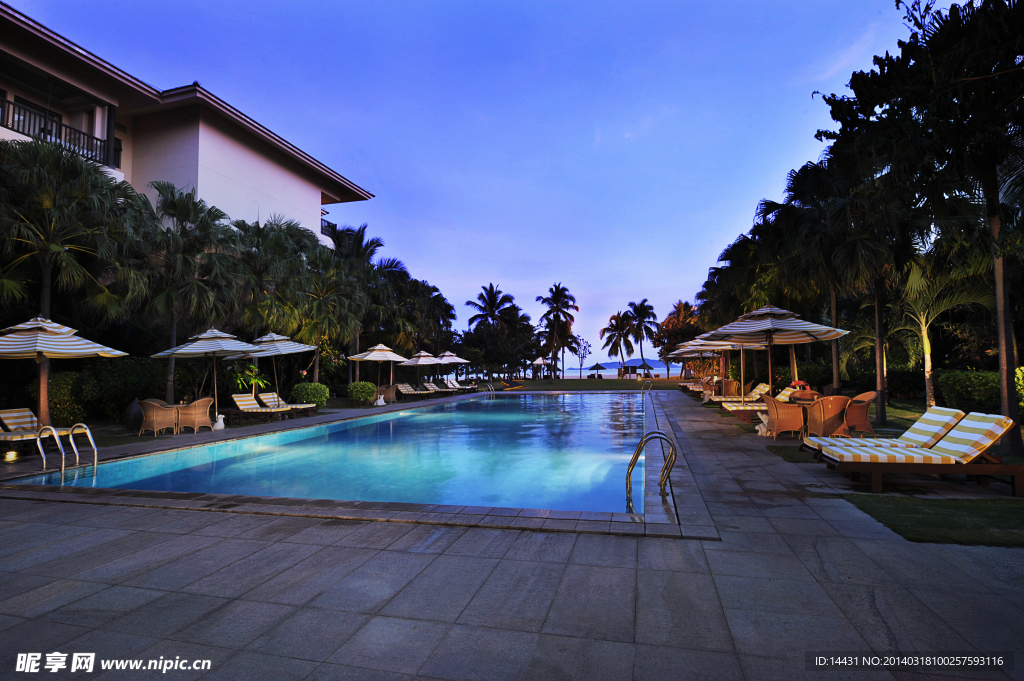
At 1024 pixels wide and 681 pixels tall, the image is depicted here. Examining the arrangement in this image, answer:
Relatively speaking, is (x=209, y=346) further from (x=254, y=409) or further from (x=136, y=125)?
(x=136, y=125)

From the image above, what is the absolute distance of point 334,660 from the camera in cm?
249

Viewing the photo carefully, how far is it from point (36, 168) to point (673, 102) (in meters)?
21.4

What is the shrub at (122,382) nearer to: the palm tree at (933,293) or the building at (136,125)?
the building at (136,125)

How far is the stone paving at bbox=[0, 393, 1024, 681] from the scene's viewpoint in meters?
2.49

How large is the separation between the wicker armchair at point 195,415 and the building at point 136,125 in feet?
35.1

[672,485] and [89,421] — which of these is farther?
[89,421]

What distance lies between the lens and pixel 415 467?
931 centimetres

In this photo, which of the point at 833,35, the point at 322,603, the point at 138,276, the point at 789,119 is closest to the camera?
the point at 322,603

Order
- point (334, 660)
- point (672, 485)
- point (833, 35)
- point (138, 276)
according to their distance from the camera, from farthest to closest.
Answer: point (138, 276) < point (833, 35) < point (672, 485) < point (334, 660)

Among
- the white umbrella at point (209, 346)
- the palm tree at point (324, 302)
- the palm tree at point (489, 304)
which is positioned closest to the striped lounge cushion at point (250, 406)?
the white umbrella at point (209, 346)

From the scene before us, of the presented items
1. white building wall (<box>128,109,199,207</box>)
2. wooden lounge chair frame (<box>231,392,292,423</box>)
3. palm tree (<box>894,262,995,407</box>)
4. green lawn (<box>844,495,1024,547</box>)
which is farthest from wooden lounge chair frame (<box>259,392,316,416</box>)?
palm tree (<box>894,262,995,407</box>)

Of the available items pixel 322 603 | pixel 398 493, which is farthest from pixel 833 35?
pixel 322 603

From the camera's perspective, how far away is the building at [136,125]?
16219mm

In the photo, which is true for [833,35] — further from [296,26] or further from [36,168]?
[296,26]
